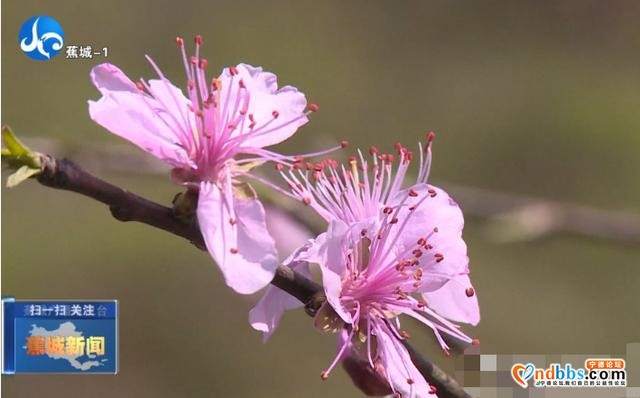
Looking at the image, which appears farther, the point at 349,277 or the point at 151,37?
the point at 151,37

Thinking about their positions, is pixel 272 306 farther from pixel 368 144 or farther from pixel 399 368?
pixel 368 144

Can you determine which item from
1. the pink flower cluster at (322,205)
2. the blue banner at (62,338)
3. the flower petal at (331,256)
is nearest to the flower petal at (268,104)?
the pink flower cluster at (322,205)

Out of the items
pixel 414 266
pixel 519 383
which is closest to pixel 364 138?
pixel 519 383

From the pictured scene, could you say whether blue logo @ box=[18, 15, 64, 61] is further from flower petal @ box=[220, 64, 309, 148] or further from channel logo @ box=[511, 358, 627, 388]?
channel logo @ box=[511, 358, 627, 388]

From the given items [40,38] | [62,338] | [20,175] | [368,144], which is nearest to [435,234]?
[20,175]

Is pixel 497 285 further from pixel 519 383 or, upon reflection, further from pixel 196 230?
pixel 196 230

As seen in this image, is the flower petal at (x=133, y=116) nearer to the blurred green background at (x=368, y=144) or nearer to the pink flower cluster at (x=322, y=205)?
the pink flower cluster at (x=322, y=205)
